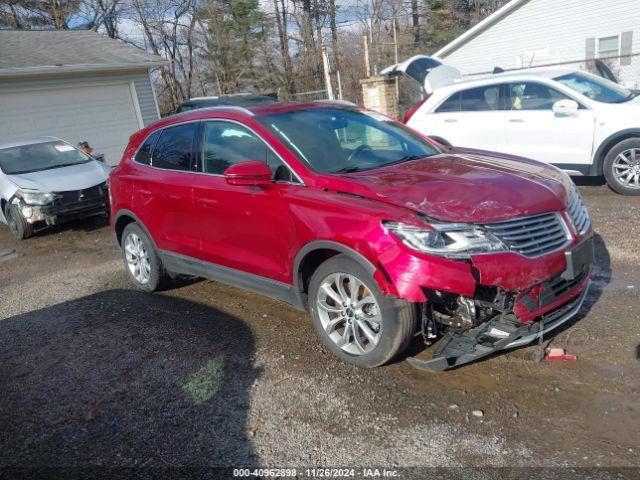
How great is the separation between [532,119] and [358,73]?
19.4 m

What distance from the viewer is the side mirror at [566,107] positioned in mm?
7613

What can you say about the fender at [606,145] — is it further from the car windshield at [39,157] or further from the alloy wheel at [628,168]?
the car windshield at [39,157]

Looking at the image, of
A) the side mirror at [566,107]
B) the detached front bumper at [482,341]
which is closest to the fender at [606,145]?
the side mirror at [566,107]

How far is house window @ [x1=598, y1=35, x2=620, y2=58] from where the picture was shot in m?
17.7

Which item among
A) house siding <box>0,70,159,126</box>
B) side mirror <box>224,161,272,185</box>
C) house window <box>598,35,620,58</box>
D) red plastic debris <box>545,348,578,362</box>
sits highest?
house siding <box>0,70,159,126</box>

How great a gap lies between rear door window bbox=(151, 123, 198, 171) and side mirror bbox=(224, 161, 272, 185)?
1026 millimetres

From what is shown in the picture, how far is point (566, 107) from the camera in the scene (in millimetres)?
7641

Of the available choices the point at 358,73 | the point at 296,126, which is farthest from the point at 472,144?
the point at 358,73

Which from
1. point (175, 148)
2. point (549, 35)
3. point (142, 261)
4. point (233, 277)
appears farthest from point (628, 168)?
point (549, 35)

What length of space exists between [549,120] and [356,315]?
5871mm

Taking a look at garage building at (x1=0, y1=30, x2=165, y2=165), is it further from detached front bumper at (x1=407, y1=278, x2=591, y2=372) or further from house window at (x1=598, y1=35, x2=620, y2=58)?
house window at (x1=598, y1=35, x2=620, y2=58)

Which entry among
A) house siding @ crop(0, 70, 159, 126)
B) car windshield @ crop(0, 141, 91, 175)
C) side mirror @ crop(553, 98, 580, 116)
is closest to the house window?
side mirror @ crop(553, 98, 580, 116)

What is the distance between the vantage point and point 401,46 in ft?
101

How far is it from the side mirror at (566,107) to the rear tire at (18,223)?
8436 millimetres
